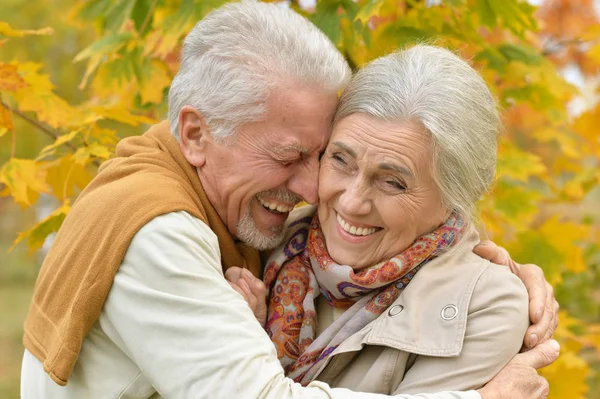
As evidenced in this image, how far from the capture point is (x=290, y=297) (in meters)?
2.71

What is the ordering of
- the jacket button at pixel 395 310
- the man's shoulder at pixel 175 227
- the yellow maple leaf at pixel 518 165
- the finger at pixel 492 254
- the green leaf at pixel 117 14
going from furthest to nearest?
the yellow maple leaf at pixel 518 165
the green leaf at pixel 117 14
the finger at pixel 492 254
the jacket button at pixel 395 310
the man's shoulder at pixel 175 227

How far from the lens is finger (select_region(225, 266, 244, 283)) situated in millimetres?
2596

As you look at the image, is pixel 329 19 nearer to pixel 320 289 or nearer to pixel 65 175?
pixel 320 289

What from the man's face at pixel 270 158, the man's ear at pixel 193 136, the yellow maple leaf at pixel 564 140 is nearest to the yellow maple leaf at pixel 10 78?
the man's ear at pixel 193 136

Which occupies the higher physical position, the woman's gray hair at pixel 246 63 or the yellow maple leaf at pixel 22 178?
the woman's gray hair at pixel 246 63

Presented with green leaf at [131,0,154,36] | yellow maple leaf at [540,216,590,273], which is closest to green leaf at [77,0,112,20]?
green leaf at [131,0,154,36]

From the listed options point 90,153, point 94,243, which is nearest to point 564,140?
point 90,153

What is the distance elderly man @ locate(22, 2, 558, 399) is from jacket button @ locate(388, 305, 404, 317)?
0.31 meters

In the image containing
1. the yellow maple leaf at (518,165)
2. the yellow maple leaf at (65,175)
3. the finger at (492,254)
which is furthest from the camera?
the yellow maple leaf at (518,165)

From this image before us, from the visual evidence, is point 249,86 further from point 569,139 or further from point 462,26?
point 569,139

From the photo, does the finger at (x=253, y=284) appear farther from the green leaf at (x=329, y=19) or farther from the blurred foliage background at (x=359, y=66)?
Answer: the green leaf at (x=329, y=19)

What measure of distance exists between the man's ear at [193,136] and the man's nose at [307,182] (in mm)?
320

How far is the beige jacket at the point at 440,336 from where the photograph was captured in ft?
7.69

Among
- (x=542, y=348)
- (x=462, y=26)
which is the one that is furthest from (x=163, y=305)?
(x=462, y=26)
